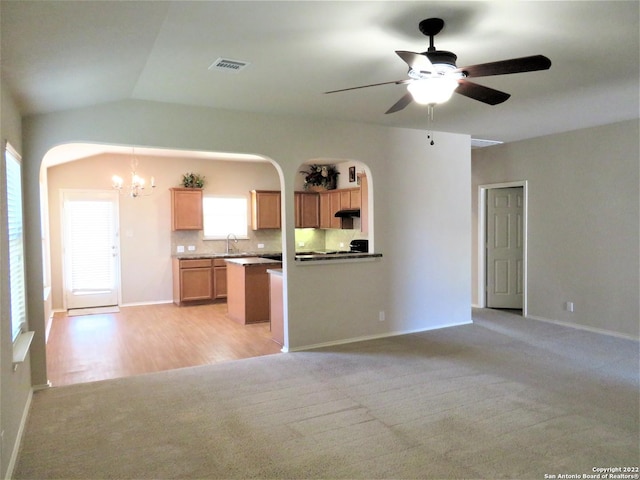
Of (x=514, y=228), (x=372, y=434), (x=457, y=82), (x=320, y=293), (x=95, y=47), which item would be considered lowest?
(x=372, y=434)

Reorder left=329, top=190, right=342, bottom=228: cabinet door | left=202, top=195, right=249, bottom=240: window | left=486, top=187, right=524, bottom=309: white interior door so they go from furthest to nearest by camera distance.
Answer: left=202, top=195, right=249, bottom=240: window → left=329, top=190, right=342, bottom=228: cabinet door → left=486, top=187, right=524, bottom=309: white interior door

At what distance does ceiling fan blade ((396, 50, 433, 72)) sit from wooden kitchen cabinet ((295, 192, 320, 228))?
261 inches

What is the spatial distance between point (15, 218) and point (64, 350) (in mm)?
2529

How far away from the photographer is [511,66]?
7.98 feet

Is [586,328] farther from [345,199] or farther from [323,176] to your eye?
[323,176]

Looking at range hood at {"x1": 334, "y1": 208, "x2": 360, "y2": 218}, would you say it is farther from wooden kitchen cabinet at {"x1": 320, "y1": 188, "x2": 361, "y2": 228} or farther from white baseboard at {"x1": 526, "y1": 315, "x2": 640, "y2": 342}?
white baseboard at {"x1": 526, "y1": 315, "x2": 640, "y2": 342}

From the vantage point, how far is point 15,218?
128 inches

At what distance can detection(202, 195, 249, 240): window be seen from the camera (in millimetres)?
8828

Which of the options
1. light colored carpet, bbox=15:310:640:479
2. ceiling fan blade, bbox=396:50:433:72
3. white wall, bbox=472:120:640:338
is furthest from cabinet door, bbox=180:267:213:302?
ceiling fan blade, bbox=396:50:433:72

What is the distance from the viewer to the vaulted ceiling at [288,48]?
236 centimetres

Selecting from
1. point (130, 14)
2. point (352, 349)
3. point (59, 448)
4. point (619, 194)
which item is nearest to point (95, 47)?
point (130, 14)

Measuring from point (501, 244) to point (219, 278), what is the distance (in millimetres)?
5016

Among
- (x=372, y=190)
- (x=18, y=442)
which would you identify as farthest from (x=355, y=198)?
(x=18, y=442)

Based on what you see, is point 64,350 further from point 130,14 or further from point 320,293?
point 130,14
